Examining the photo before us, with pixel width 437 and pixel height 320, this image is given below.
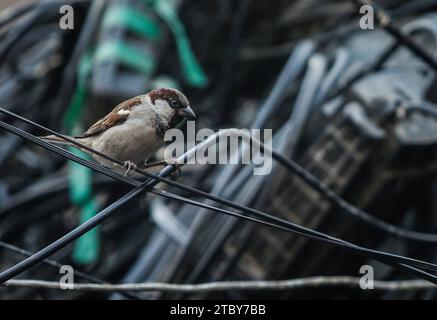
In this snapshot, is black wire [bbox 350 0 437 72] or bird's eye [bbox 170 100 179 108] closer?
bird's eye [bbox 170 100 179 108]

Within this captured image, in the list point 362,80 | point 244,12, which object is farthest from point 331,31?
point 362,80

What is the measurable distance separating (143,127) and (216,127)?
3986mm

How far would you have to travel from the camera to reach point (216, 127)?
7.36 metres

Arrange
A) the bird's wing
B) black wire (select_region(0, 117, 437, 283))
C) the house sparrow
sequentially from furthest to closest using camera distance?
the bird's wing < the house sparrow < black wire (select_region(0, 117, 437, 283))

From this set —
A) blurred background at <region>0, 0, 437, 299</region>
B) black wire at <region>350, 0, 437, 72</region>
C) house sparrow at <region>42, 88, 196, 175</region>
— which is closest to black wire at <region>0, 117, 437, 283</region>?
house sparrow at <region>42, 88, 196, 175</region>

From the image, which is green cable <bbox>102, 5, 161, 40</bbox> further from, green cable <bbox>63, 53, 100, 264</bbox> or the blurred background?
green cable <bbox>63, 53, 100, 264</bbox>

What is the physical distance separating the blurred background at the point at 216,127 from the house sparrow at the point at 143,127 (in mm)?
1376

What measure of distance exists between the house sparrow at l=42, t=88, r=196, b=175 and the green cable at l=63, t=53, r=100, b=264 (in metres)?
1.66

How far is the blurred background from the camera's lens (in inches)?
210

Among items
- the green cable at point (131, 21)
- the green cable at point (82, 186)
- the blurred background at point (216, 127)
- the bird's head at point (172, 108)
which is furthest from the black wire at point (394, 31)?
the green cable at point (131, 21)

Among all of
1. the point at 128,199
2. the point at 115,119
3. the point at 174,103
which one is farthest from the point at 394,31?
the point at 128,199

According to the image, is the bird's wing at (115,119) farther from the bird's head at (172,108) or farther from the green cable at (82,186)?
the green cable at (82,186)

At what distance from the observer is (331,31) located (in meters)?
7.36
